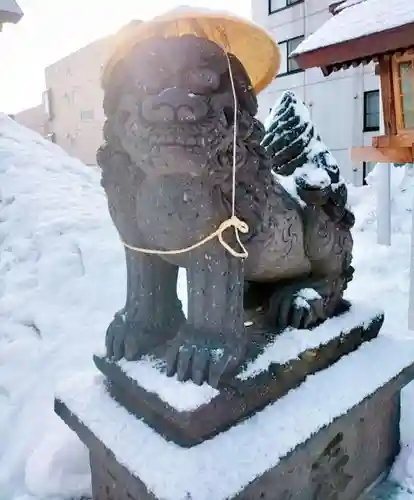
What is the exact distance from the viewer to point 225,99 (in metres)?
0.73

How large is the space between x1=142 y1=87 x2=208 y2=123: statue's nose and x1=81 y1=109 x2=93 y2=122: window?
23.6 feet

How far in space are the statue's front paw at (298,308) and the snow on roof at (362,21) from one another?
0.97 m

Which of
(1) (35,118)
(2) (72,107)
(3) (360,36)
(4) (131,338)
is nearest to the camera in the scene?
(4) (131,338)

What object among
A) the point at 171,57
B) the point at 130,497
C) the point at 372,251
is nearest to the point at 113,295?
the point at 130,497

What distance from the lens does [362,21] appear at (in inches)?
64.2

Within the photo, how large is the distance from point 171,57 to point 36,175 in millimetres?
2538

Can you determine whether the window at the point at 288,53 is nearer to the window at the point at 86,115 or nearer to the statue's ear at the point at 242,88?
the window at the point at 86,115

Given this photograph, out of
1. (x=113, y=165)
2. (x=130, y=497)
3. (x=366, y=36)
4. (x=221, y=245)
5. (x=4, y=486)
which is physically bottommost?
(x=4, y=486)

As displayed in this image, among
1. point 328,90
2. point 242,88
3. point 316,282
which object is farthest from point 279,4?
point 242,88

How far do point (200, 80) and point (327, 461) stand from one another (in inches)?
32.7

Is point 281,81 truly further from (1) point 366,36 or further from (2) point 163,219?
(2) point 163,219

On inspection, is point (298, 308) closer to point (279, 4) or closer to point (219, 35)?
point (219, 35)

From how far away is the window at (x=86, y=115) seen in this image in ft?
24.7

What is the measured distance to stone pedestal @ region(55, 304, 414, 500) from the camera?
0.77 metres
